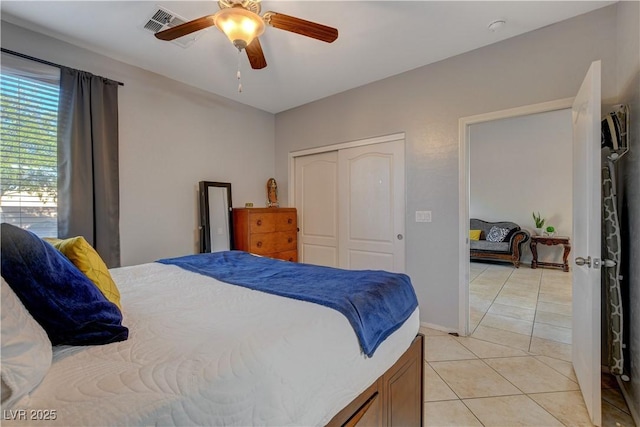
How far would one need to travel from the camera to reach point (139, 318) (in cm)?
105

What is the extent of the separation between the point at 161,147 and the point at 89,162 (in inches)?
28.0

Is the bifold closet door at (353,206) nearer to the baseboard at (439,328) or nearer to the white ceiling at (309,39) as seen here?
the baseboard at (439,328)

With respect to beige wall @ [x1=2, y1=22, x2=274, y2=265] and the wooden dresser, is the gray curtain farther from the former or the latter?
the wooden dresser

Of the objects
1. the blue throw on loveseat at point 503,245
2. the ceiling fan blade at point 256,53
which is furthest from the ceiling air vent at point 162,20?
the blue throw on loveseat at point 503,245

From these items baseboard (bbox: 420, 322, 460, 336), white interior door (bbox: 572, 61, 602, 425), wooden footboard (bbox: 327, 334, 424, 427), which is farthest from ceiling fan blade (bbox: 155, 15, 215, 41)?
baseboard (bbox: 420, 322, 460, 336)

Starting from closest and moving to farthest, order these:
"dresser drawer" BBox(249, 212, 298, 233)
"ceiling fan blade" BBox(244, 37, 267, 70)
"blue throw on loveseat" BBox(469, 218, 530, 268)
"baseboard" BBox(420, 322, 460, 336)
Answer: "ceiling fan blade" BBox(244, 37, 267, 70)
"baseboard" BBox(420, 322, 460, 336)
"dresser drawer" BBox(249, 212, 298, 233)
"blue throw on loveseat" BBox(469, 218, 530, 268)

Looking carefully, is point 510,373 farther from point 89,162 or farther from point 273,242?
point 89,162

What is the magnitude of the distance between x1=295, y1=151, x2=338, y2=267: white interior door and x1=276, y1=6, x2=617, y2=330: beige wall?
1.57ft

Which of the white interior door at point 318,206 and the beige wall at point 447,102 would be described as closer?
the beige wall at point 447,102

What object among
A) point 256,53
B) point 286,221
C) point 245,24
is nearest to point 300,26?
point 245,24

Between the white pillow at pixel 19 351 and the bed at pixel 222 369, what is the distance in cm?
1

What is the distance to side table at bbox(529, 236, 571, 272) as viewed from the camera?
17.2 feet

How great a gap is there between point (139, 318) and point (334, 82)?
3.05 meters

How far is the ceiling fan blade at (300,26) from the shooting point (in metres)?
1.66
